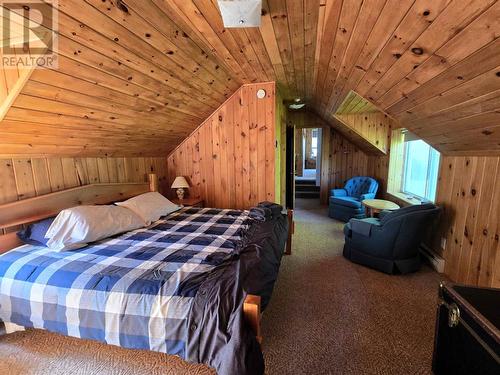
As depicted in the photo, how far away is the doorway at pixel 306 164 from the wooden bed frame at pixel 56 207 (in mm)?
4201

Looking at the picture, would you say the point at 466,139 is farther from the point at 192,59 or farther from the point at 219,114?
the point at 219,114

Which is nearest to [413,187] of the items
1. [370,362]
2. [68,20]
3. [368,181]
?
[368,181]

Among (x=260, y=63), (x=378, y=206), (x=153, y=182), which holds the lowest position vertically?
(x=378, y=206)

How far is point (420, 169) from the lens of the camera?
372 cm

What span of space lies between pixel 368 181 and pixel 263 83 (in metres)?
3.15

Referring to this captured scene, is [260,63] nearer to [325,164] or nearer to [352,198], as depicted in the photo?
[352,198]

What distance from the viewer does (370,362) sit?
1537 mm

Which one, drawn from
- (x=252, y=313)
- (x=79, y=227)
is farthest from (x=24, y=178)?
(x=252, y=313)

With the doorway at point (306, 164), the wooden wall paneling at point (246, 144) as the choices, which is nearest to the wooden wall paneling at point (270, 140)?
the wooden wall paneling at point (246, 144)

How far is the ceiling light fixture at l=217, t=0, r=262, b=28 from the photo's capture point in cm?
133

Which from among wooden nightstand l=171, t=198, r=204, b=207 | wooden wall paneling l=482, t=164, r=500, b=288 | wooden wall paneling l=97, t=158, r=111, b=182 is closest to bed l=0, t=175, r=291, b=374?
wooden wall paneling l=97, t=158, r=111, b=182

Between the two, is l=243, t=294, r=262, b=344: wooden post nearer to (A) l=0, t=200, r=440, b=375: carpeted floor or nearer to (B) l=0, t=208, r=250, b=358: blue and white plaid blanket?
(B) l=0, t=208, r=250, b=358: blue and white plaid blanket

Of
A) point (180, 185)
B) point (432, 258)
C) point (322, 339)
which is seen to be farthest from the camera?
point (180, 185)

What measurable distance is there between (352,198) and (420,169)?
130 cm
